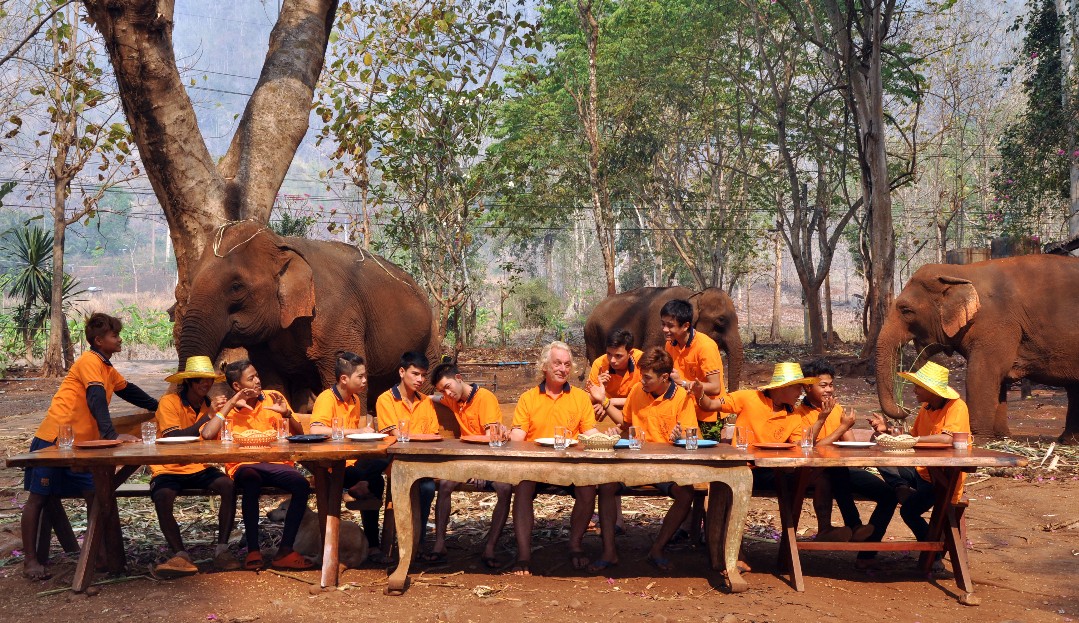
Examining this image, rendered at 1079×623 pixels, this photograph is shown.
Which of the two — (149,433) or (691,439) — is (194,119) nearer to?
(149,433)

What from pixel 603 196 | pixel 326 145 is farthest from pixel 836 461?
pixel 326 145

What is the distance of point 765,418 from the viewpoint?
7.39 m

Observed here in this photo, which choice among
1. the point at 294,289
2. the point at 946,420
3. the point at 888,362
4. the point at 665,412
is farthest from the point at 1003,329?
the point at 294,289

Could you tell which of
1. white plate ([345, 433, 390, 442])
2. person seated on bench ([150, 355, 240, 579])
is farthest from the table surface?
person seated on bench ([150, 355, 240, 579])

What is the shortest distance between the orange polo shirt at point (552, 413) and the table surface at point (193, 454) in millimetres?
1286

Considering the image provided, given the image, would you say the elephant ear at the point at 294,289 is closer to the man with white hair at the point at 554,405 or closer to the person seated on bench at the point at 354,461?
the person seated on bench at the point at 354,461

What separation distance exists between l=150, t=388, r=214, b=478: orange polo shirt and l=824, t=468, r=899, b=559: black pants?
422cm

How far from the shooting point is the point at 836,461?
602cm

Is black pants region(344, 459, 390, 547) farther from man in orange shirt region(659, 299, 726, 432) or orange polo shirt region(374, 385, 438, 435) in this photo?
man in orange shirt region(659, 299, 726, 432)

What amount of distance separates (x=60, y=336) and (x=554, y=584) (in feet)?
63.3

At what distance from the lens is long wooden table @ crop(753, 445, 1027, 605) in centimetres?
602

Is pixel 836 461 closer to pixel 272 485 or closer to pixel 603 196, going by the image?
pixel 272 485

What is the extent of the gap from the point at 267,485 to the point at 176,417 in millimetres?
796

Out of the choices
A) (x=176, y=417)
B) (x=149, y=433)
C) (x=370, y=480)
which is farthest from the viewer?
(x=370, y=480)
